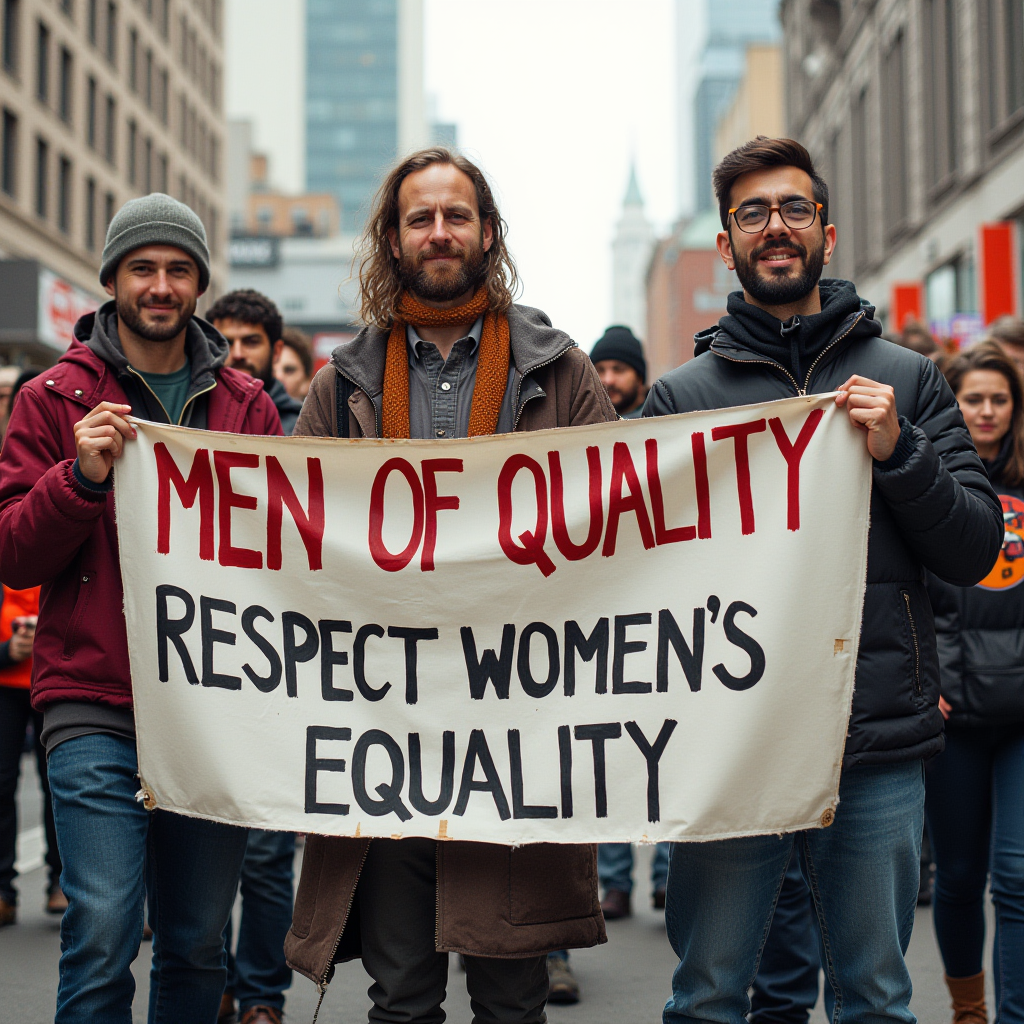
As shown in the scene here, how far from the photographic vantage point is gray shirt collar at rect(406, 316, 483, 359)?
127 inches

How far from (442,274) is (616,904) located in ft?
11.9

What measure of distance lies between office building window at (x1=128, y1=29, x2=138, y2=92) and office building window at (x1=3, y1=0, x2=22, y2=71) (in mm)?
9746

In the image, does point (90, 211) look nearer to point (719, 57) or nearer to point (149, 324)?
point (149, 324)

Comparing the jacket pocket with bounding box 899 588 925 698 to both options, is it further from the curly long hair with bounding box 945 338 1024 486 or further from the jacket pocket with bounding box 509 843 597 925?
the curly long hair with bounding box 945 338 1024 486

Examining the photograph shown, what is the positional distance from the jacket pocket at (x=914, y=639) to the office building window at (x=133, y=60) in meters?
39.2

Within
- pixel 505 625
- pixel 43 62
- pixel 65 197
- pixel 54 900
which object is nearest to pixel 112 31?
pixel 43 62

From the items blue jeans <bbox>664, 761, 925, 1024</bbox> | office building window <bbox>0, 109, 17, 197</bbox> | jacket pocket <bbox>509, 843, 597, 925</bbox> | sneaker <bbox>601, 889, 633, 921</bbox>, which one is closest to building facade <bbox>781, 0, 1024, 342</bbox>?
sneaker <bbox>601, 889, 633, 921</bbox>

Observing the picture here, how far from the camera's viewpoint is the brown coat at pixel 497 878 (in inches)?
112

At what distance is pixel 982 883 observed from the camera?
152 inches

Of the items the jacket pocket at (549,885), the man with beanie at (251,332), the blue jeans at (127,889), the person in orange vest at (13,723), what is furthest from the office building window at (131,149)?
the jacket pocket at (549,885)

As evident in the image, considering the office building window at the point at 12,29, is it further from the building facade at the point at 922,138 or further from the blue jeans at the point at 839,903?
the blue jeans at the point at 839,903

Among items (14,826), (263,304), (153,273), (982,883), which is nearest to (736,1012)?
(982,883)

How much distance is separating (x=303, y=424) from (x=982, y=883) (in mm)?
2339

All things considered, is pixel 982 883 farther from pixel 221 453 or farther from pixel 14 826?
pixel 14 826
